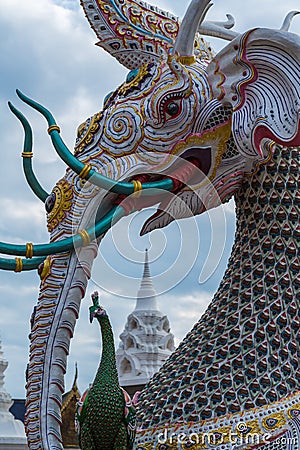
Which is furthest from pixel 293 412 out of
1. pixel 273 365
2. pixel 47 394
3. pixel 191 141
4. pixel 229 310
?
pixel 191 141

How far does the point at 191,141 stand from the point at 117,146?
0.31 meters

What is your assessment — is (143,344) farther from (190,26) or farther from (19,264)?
(19,264)

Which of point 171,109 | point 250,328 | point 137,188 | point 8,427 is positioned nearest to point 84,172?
point 137,188

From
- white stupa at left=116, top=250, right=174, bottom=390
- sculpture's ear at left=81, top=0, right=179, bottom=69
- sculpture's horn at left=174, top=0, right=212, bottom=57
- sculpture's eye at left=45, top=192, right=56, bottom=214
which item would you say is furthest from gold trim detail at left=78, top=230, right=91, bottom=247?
white stupa at left=116, top=250, right=174, bottom=390

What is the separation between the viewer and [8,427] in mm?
11891

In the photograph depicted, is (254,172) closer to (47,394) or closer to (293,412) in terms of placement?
(293,412)

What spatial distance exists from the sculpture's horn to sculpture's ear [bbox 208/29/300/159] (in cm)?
15

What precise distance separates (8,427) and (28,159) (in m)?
9.10

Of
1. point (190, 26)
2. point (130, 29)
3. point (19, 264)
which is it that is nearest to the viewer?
point (19, 264)

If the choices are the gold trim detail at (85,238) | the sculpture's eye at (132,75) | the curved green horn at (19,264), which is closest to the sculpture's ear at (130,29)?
the sculpture's eye at (132,75)

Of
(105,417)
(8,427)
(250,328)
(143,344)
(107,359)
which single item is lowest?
(105,417)

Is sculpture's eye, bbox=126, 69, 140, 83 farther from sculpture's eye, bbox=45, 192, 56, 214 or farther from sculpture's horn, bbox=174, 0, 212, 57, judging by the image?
sculpture's eye, bbox=45, 192, 56, 214

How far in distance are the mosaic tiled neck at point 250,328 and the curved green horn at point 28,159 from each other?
87 cm

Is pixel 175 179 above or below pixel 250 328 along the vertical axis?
above
